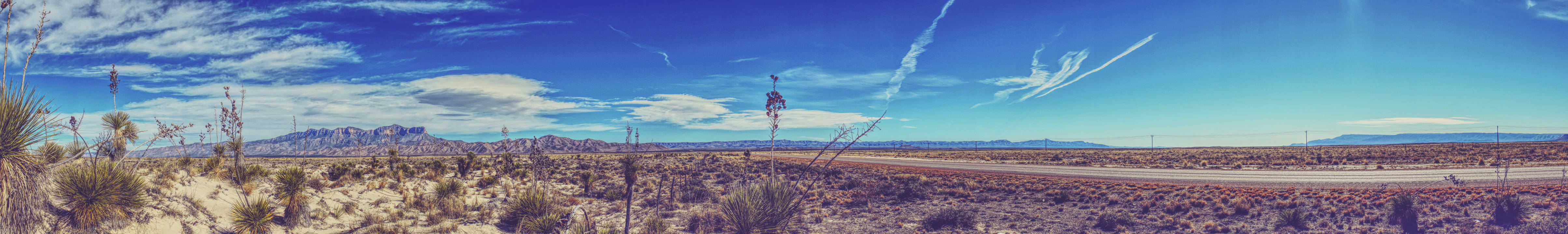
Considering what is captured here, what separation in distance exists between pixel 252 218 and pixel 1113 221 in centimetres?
1558

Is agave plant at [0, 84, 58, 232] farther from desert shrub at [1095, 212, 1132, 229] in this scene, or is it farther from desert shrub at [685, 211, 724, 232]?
desert shrub at [1095, 212, 1132, 229]

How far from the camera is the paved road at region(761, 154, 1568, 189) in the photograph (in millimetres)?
18375

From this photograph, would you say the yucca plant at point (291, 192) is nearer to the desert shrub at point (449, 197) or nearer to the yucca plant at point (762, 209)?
the desert shrub at point (449, 197)

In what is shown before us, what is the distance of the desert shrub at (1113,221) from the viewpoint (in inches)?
445

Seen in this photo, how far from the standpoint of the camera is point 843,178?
25281mm

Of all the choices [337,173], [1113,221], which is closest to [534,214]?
[337,173]

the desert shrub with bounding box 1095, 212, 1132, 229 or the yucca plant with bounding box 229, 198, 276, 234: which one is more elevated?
the yucca plant with bounding box 229, 198, 276, 234

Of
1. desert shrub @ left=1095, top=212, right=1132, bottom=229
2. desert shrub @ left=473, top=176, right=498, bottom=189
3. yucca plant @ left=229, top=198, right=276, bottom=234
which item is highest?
yucca plant @ left=229, top=198, right=276, bottom=234

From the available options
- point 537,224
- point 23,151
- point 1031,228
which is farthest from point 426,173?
point 1031,228

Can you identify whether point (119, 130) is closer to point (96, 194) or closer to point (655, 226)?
point (96, 194)

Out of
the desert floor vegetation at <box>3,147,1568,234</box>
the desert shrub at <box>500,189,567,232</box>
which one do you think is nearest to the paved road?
the desert floor vegetation at <box>3,147,1568,234</box>

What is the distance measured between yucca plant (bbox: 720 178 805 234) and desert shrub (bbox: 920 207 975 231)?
4.92 metres

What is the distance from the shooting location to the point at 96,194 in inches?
272

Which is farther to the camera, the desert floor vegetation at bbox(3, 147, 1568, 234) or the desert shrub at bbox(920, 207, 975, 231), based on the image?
the desert shrub at bbox(920, 207, 975, 231)
